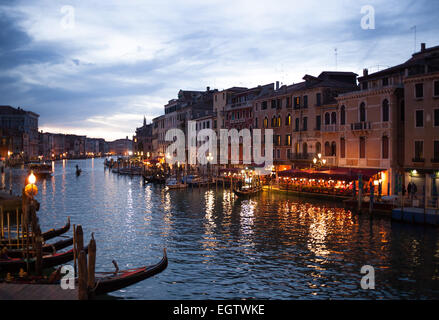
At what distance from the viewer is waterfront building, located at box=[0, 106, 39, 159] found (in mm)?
111544

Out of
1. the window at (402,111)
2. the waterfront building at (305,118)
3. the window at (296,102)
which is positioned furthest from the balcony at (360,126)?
the window at (296,102)

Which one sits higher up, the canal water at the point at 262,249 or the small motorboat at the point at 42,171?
the small motorboat at the point at 42,171

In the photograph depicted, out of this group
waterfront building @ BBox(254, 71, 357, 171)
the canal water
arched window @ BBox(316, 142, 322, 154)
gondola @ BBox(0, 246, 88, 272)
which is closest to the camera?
the canal water

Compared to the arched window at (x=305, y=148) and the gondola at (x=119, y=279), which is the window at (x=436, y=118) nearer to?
the arched window at (x=305, y=148)

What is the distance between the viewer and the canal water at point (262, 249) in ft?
40.9

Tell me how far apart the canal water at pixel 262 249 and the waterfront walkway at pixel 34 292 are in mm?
2188

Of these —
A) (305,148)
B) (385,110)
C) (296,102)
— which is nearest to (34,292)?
(385,110)

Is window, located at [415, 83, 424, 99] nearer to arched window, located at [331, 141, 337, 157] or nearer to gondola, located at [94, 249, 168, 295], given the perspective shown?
arched window, located at [331, 141, 337, 157]

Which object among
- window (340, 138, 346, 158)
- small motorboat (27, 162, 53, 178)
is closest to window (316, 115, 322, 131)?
window (340, 138, 346, 158)

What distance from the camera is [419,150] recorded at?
27.6m

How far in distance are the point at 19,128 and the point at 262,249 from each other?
4771 inches

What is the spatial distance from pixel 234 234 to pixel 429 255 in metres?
8.91

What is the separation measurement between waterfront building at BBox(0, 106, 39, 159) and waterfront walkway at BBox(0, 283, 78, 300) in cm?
10890

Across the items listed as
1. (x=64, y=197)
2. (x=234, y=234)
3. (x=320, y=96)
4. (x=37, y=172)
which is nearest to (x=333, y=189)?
(x=320, y=96)
